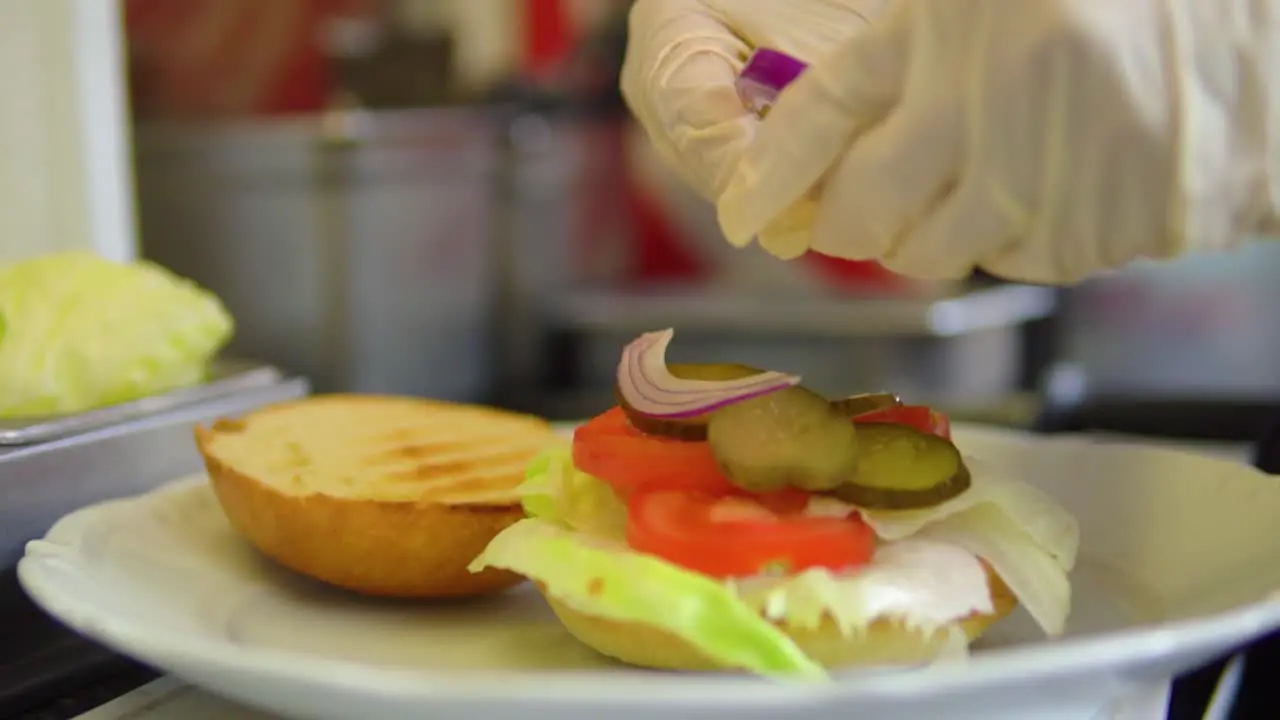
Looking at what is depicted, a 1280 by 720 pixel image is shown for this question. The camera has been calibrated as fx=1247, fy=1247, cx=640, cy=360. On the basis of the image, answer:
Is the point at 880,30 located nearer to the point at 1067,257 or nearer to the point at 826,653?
the point at 1067,257

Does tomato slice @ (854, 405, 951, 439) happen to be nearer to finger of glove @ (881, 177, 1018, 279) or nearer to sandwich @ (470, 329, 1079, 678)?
sandwich @ (470, 329, 1079, 678)

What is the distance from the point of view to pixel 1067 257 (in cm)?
68

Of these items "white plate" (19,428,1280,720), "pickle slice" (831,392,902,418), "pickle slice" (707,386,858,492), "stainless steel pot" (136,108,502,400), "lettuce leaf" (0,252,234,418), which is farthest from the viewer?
"stainless steel pot" (136,108,502,400)

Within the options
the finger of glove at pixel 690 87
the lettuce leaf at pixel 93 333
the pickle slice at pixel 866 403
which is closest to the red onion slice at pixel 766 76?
the finger of glove at pixel 690 87

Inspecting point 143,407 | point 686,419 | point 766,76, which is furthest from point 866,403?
point 143,407

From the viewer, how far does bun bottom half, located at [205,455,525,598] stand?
3.07 ft

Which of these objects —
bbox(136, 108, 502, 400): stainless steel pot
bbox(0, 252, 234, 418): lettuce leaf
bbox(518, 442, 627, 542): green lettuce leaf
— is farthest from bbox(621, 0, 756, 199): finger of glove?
bbox(136, 108, 502, 400): stainless steel pot

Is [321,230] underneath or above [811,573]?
Answer: underneath

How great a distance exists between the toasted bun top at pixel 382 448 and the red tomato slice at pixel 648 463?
0.12 m


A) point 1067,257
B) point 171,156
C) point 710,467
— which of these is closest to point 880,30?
point 1067,257

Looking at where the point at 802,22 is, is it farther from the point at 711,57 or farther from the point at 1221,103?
the point at 1221,103

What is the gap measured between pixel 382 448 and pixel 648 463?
32cm

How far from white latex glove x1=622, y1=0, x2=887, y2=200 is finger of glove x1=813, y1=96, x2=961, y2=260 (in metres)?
0.11

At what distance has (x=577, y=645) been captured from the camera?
891mm
